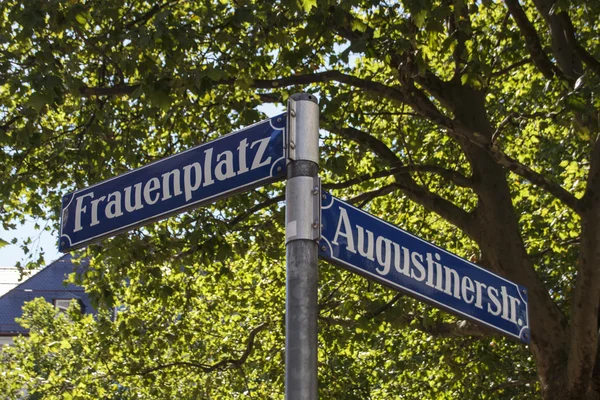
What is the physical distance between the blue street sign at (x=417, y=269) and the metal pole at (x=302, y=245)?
122 millimetres

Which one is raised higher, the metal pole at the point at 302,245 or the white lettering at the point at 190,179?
the white lettering at the point at 190,179

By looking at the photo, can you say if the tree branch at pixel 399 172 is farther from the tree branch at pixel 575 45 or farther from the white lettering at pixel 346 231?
the white lettering at pixel 346 231

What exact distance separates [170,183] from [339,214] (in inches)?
26.1

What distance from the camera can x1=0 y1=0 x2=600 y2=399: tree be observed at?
7.56 m

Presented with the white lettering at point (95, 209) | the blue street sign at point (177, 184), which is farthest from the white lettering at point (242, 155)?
the white lettering at point (95, 209)

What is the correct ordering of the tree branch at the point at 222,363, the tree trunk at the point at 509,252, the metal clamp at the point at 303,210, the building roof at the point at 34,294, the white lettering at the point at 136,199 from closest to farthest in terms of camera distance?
the metal clamp at the point at 303,210, the white lettering at the point at 136,199, the tree trunk at the point at 509,252, the tree branch at the point at 222,363, the building roof at the point at 34,294

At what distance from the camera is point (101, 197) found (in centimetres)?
340

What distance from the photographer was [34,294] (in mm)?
47625

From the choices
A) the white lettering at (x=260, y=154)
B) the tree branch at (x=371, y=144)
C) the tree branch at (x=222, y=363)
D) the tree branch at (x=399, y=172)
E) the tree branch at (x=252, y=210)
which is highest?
the tree branch at (x=371, y=144)

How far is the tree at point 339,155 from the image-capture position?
24.8ft

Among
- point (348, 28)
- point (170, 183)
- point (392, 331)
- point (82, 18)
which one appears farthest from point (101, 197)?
point (392, 331)

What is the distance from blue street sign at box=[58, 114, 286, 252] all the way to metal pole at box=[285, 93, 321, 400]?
0.08 meters

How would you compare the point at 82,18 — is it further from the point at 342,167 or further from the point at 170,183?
the point at 170,183

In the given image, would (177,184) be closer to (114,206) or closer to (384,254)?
(114,206)
